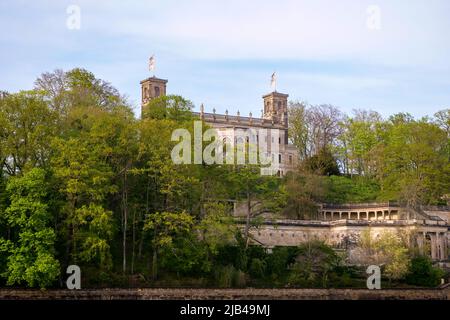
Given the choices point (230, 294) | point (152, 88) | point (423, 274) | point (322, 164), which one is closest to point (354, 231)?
point (423, 274)

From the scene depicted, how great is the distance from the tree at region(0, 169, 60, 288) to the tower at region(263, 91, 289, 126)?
60859mm

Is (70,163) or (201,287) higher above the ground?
(70,163)

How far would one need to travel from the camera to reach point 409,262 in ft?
222

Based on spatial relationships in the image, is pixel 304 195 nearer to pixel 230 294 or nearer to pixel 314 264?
pixel 314 264

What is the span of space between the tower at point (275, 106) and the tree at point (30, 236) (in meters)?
60.9

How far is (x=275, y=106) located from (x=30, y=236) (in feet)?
214

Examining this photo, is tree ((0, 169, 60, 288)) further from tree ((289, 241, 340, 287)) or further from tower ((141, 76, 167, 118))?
tower ((141, 76, 167, 118))

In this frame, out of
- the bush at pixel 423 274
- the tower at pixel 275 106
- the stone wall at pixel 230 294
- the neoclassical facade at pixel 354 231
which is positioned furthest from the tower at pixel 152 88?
the stone wall at pixel 230 294

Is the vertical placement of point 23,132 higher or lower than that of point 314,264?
higher

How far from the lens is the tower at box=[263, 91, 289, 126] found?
382 feet

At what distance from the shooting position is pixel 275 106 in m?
118

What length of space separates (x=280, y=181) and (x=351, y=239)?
1460cm
